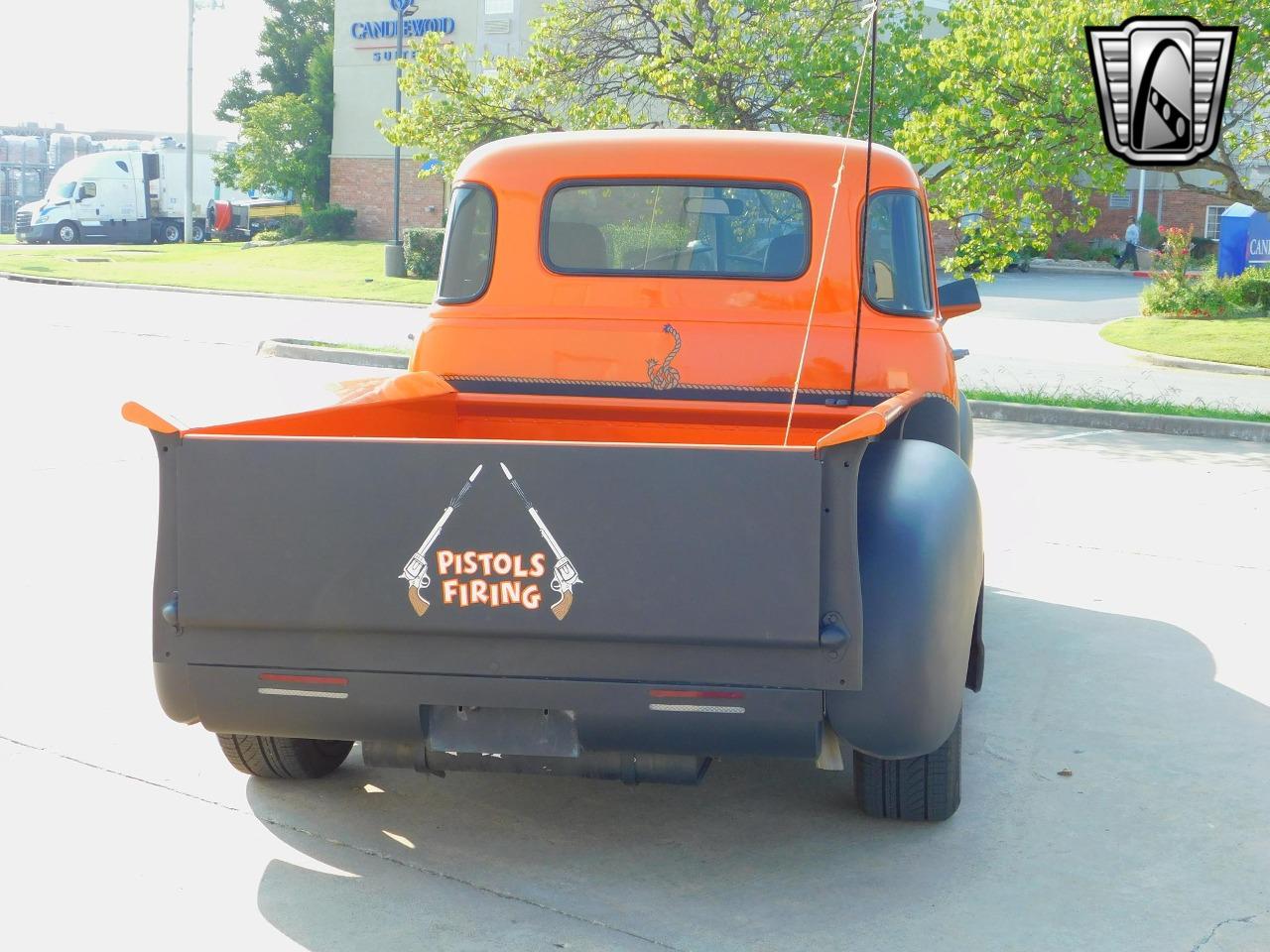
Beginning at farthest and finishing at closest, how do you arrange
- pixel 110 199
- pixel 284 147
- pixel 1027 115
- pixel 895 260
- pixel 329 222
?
pixel 110 199 → pixel 284 147 → pixel 329 222 → pixel 1027 115 → pixel 895 260

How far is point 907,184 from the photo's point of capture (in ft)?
18.9

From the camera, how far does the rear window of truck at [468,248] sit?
578 cm

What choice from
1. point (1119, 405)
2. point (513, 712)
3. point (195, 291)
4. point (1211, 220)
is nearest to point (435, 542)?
point (513, 712)

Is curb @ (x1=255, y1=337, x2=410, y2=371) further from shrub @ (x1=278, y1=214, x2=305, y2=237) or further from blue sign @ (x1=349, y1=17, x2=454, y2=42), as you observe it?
shrub @ (x1=278, y1=214, x2=305, y2=237)

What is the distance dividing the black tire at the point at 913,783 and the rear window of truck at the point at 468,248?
2428 mm

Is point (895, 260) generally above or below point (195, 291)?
above

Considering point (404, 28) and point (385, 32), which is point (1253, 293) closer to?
point (404, 28)

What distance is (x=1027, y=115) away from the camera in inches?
672

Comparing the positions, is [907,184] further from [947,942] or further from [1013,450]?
[1013,450]

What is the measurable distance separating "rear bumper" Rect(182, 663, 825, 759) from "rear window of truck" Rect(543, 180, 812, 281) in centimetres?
238

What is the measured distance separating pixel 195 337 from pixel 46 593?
1421 centimetres

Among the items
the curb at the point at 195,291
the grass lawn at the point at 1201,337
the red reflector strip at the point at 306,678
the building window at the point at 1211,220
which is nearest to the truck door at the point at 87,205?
the curb at the point at 195,291

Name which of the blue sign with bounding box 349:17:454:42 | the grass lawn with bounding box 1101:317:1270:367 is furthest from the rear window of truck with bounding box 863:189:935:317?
the blue sign with bounding box 349:17:454:42

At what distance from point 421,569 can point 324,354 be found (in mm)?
15117
